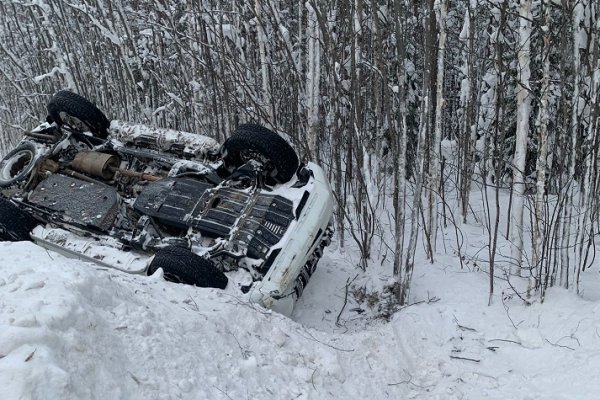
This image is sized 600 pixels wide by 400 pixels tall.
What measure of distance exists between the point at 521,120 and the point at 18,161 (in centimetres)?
509

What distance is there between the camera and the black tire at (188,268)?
374 cm

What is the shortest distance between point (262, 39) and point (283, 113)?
4.48 feet

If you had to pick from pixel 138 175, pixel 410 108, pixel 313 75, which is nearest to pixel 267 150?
pixel 313 75

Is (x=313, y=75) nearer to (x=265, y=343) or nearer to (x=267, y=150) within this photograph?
(x=267, y=150)

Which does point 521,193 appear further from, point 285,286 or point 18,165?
point 18,165

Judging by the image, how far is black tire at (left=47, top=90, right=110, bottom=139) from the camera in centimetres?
558

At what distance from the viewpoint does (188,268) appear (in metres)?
3.74

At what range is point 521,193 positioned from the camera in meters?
4.41

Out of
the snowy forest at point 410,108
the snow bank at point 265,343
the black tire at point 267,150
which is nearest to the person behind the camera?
the snow bank at point 265,343

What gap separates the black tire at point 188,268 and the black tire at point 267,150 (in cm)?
113

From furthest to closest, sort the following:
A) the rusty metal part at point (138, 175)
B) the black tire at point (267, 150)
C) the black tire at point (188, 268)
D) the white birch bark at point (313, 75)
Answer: the white birch bark at point (313, 75) < the rusty metal part at point (138, 175) < the black tire at point (267, 150) < the black tire at point (188, 268)

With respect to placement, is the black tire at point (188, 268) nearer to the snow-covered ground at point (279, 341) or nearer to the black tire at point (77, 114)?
the snow-covered ground at point (279, 341)

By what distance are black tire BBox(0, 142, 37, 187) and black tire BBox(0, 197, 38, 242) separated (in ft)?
2.16

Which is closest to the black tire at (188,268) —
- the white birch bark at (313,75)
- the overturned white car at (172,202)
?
the overturned white car at (172,202)
